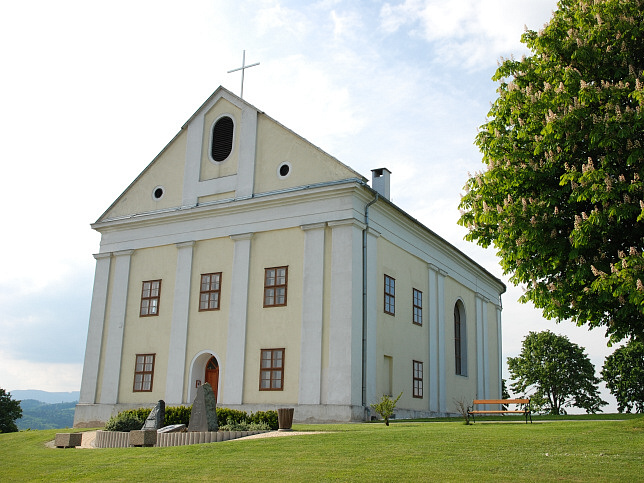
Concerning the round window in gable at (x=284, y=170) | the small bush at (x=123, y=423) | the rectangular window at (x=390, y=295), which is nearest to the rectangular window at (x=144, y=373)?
the small bush at (x=123, y=423)

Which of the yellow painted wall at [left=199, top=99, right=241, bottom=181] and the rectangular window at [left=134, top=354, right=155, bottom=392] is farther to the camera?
the yellow painted wall at [left=199, top=99, right=241, bottom=181]

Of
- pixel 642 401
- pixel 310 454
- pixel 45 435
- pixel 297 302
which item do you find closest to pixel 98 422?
pixel 45 435

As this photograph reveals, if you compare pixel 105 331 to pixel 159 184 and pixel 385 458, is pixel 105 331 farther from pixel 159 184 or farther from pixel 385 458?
pixel 385 458

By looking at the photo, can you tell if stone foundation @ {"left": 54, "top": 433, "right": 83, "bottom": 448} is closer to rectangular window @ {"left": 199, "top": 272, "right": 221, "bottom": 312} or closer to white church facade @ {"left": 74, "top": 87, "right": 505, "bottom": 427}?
white church facade @ {"left": 74, "top": 87, "right": 505, "bottom": 427}

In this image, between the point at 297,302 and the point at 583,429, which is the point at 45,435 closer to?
the point at 297,302

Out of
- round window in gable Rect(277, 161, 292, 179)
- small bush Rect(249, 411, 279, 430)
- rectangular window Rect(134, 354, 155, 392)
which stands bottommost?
small bush Rect(249, 411, 279, 430)

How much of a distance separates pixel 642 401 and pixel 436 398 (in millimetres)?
25598

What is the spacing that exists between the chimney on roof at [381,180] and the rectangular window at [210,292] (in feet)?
24.4

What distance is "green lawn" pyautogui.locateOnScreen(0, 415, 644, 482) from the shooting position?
10.9 meters

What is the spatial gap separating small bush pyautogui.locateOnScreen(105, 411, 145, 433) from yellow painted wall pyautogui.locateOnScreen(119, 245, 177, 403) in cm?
733

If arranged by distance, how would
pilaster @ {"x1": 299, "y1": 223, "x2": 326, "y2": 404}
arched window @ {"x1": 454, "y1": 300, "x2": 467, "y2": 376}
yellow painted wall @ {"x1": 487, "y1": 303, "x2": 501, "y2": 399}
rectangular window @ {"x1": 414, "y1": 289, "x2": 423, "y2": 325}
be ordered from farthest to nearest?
yellow painted wall @ {"x1": 487, "y1": 303, "x2": 501, "y2": 399}, arched window @ {"x1": 454, "y1": 300, "x2": 467, "y2": 376}, rectangular window @ {"x1": 414, "y1": 289, "x2": 423, "y2": 325}, pilaster @ {"x1": 299, "y1": 223, "x2": 326, "y2": 404}

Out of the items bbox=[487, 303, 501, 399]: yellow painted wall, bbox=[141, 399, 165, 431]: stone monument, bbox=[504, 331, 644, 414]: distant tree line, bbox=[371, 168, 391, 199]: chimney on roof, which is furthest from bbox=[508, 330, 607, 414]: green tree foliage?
bbox=[141, 399, 165, 431]: stone monument

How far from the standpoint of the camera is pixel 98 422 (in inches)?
1143

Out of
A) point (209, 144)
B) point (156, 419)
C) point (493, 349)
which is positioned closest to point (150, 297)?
point (209, 144)
